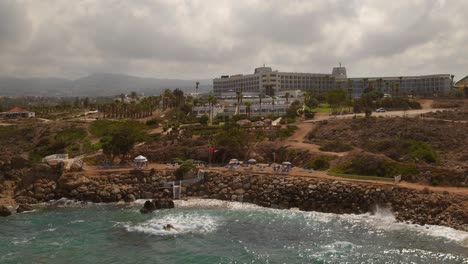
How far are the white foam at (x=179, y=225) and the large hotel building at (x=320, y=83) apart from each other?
11705 centimetres

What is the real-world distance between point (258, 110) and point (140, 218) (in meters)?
66.0

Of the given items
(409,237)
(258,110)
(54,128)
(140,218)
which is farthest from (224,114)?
(409,237)

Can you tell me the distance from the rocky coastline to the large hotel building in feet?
350

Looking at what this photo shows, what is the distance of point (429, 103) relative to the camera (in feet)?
373

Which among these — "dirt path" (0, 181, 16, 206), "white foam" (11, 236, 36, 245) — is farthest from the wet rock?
"white foam" (11, 236, 36, 245)

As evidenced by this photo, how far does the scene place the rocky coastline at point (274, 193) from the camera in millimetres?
39625

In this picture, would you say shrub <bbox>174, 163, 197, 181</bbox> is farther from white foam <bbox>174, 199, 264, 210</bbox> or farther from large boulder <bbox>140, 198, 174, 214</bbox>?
large boulder <bbox>140, 198, 174, 214</bbox>

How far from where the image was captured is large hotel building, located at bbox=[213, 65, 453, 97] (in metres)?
162

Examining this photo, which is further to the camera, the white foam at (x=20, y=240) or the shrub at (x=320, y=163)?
the shrub at (x=320, y=163)

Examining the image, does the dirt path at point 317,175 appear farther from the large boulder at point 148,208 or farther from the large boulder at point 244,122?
the large boulder at point 244,122

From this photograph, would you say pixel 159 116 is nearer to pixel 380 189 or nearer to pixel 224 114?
pixel 224 114

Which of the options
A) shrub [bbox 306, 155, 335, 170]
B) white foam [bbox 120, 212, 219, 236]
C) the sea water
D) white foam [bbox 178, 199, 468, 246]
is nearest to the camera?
the sea water

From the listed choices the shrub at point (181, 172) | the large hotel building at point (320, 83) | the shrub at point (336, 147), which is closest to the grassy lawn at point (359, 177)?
the shrub at point (336, 147)

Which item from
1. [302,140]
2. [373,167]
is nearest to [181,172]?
[373,167]
